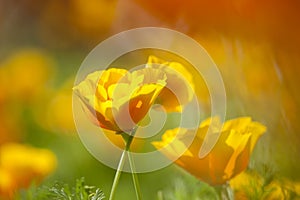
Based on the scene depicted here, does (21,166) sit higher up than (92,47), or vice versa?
(92,47)

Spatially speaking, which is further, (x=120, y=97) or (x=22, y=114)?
(x=22, y=114)

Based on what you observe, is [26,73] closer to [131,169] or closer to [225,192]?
[131,169]

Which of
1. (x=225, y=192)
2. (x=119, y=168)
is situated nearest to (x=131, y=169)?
(x=119, y=168)

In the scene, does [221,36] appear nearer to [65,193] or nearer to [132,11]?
[132,11]

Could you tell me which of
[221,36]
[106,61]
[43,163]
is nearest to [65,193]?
[43,163]

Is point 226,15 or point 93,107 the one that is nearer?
point 93,107
